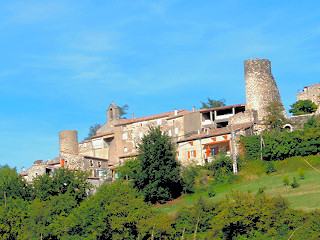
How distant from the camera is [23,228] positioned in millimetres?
44781

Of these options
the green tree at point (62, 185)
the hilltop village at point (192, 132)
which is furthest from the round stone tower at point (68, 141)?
the green tree at point (62, 185)

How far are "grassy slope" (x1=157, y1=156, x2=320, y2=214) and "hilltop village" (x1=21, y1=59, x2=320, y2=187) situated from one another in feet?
11.6

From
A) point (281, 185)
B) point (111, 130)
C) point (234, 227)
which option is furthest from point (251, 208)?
point (111, 130)

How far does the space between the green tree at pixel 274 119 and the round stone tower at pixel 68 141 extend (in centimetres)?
2290

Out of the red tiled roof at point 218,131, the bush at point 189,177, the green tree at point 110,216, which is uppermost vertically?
the red tiled roof at point 218,131

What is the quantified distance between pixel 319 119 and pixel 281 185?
10.5 m

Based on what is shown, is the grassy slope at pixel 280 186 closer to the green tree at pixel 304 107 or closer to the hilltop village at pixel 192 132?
the hilltop village at pixel 192 132

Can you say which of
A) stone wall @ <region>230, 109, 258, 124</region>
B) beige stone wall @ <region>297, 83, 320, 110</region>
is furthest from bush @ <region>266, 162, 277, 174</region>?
beige stone wall @ <region>297, 83, 320, 110</region>

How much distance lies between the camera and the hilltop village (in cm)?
5372

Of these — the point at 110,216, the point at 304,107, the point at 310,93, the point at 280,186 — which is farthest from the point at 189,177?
the point at 310,93

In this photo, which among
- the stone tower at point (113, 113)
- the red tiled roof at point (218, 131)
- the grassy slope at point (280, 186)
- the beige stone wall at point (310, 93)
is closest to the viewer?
the grassy slope at point (280, 186)

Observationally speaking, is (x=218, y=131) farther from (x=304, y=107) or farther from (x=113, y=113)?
(x=113, y=113)

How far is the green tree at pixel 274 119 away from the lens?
178 feet

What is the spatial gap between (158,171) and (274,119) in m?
12.3
